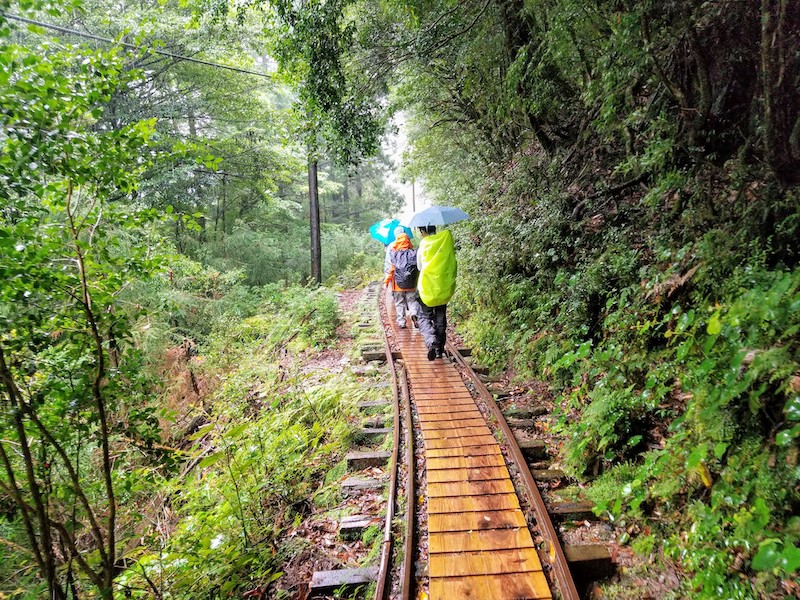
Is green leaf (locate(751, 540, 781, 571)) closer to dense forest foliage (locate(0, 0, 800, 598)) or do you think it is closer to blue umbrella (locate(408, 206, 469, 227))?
dense forest foliage (locate(0, 0, 800, 598))

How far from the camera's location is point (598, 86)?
5.52m

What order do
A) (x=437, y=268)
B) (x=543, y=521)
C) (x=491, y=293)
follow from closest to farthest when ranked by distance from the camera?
(x=543, y=521) → (x=437, y=268) → (x=491, y=293)

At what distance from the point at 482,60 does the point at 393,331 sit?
611 cm

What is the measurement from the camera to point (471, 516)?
3.62 m

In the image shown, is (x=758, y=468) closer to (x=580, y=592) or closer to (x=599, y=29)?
(x=580, y=592)

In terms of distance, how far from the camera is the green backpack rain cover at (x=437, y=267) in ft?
22.2

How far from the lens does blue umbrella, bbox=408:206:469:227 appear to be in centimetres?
720

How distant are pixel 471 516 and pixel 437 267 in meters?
4.01

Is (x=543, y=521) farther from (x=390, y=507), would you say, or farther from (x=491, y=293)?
(x=491, y=293)

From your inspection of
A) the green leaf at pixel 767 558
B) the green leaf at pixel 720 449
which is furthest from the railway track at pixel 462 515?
the green leaf at pixel 720 449

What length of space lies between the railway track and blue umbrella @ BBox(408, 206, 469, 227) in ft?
9.86

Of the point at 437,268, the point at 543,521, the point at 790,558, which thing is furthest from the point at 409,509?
the point at 437,268

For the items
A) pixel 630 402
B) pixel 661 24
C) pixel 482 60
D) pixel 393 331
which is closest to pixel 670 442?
pixel 630 402

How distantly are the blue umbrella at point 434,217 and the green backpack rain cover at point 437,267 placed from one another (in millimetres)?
424
